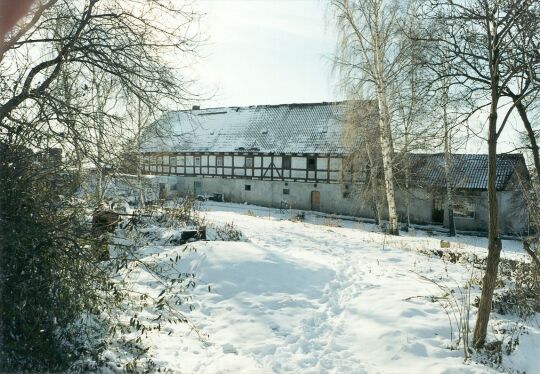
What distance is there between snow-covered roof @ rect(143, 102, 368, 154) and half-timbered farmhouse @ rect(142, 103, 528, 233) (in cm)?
7

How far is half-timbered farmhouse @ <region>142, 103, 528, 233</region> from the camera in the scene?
70.4ft

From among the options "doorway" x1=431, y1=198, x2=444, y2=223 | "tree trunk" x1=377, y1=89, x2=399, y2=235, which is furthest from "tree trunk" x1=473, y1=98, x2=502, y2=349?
"doorway" x1=431, y1=198, x2=444, y2=223

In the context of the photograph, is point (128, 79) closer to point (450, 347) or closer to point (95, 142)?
point (95, 142)

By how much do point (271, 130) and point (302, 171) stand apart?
415 centimetres

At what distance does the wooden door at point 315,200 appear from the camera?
84.0ft

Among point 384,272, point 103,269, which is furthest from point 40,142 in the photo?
point 384,272

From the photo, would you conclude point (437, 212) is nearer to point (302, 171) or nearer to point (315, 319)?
point (302, 171)

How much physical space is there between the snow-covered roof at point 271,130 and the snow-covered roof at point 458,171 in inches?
185

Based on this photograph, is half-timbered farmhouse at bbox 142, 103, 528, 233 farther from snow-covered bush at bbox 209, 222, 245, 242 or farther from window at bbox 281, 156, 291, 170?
snow-covered bush at bbox 209, 222, 245, 242

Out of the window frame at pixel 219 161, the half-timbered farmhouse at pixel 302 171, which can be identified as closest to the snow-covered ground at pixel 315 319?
the half-timbered farmhouse at pixel 302 171

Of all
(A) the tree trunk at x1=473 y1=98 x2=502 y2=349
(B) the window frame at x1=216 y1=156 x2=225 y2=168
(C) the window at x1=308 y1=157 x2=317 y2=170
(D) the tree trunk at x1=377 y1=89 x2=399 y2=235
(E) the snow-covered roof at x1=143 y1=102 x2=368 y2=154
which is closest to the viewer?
(A) the tree trunk at x1=473 y1=98 x2=502 y2=349

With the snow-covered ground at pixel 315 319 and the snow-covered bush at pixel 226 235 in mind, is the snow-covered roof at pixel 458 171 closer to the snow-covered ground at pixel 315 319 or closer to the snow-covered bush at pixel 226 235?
the snow-covered bush at pixel 226 235

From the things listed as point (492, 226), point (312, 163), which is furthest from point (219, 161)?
point (492, 226)

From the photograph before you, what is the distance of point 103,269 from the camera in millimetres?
4223
